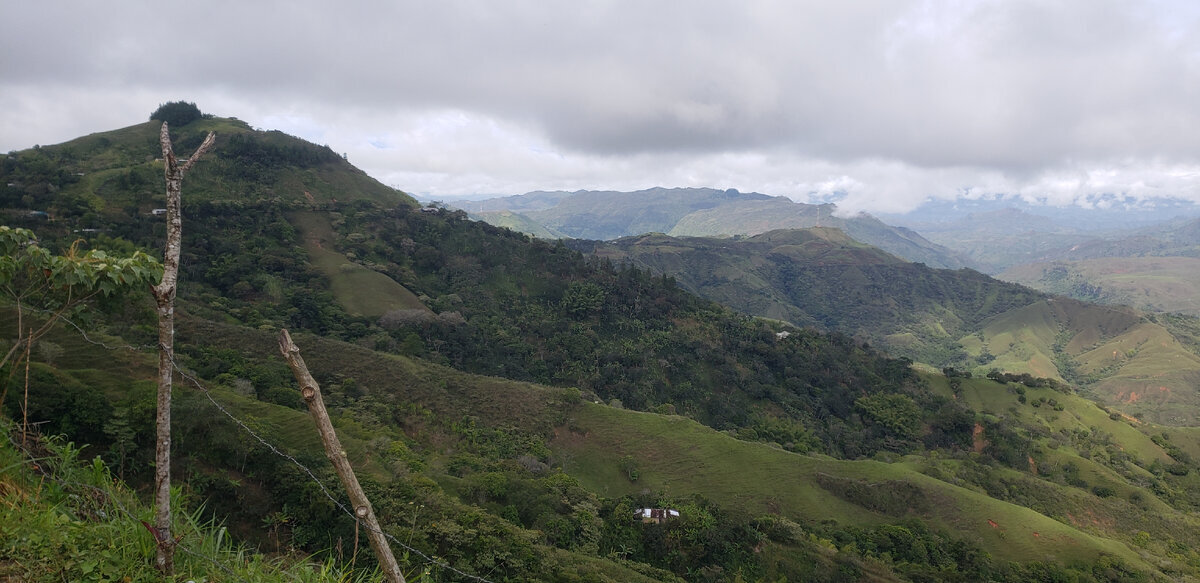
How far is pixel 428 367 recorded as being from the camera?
160 ft

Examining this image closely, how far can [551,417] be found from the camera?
153 feet

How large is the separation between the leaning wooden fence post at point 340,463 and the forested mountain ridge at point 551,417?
139 inches

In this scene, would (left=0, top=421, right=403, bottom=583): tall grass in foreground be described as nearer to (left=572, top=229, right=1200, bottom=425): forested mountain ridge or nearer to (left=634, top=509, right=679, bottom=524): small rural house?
(left=634, top=509, right=679, bottom=524): small rural house

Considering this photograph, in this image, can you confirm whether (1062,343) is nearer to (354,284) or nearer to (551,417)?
(551,417)

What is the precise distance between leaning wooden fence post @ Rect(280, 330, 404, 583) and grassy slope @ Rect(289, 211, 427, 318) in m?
68.5

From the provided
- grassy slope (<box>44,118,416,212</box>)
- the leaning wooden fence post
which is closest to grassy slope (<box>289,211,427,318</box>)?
grassy slope (<box>44,118,416,212</box>)

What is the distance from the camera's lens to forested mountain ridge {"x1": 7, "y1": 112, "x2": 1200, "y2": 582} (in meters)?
18.8

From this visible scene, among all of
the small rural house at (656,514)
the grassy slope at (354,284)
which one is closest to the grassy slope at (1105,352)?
the small rural house at (656,514)

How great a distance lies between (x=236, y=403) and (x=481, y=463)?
14761 mm

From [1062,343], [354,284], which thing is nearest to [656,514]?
[354,284]

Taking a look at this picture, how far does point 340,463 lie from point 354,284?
251ft

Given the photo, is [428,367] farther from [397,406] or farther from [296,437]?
[296,437]

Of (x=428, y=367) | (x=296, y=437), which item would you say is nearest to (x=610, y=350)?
(x=428, y=367)

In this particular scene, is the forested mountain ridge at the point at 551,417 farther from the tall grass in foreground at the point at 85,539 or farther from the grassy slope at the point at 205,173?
the tall grass in foreground at the point at 85,539
